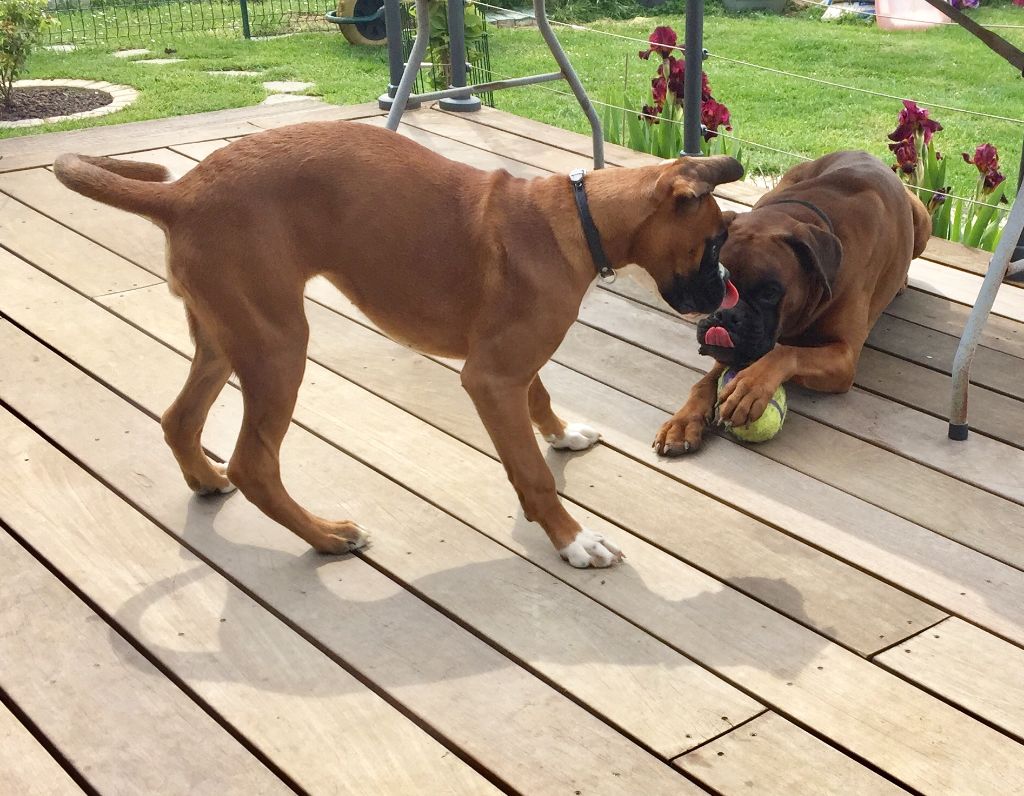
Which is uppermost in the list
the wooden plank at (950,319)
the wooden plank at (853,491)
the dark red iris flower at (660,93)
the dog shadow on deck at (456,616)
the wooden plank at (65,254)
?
the dark red iris flower at (660,93)

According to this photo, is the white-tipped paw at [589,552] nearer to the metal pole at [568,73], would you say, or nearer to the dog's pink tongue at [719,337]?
the dog's pink tongue at [719,337]

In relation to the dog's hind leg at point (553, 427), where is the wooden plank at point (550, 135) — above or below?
above

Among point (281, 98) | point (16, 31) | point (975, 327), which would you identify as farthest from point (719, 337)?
point (16, 31)

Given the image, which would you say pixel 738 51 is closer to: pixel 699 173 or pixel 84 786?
pixel 699 173

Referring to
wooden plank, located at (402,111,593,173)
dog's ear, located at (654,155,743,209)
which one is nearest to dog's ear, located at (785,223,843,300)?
dog's ear, located at (654,155,743,209)

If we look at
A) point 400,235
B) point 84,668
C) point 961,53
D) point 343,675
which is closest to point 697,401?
point 400,235

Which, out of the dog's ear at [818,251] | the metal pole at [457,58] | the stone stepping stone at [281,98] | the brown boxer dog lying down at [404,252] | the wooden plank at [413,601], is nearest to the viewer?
the wooden plank at [413,601]

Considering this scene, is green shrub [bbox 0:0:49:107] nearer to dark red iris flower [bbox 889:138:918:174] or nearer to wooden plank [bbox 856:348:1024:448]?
dark red iris flower [bbox 889:138:918:174]

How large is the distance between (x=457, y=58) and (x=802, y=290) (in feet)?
10.1

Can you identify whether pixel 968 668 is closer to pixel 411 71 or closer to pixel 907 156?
pixel 411 71

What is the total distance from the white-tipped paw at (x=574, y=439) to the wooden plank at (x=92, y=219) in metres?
1.78

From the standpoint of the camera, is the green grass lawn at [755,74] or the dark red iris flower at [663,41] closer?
the dark red iris flower at [663,41]

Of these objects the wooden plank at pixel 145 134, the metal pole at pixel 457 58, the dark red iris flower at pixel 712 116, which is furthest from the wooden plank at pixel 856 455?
the wooden plank at pixel 145 134

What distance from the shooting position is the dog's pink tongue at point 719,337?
9.98ft
